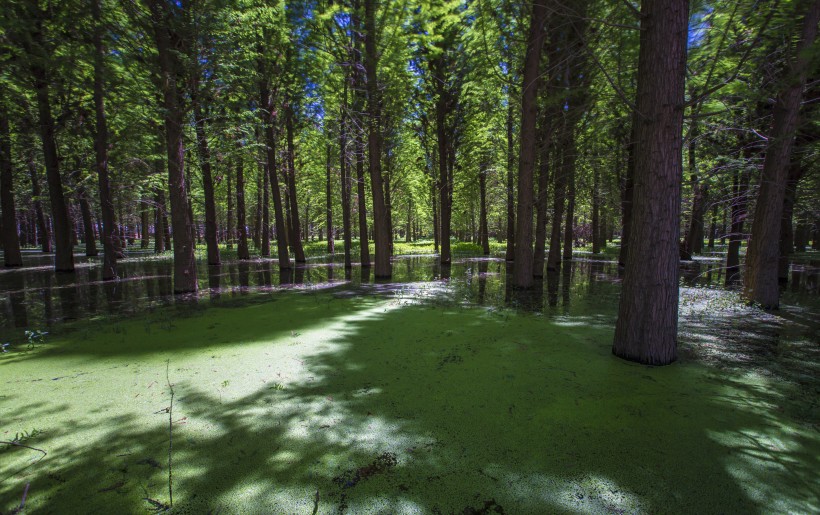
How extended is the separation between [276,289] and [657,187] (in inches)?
358

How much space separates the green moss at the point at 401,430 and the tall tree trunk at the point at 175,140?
4.61 metres

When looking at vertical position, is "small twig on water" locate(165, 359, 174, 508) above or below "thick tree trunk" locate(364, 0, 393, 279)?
below

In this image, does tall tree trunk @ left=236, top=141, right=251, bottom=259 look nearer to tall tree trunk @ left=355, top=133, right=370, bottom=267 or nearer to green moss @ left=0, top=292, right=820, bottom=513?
tall tree trunk @ left=355, top=133, right=370, bottom=267

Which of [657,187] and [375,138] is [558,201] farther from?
[657,187]

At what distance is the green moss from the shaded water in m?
3.06

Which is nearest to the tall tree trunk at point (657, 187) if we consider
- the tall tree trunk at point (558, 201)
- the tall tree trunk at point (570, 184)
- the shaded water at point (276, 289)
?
the shaded water at point (276, 289)

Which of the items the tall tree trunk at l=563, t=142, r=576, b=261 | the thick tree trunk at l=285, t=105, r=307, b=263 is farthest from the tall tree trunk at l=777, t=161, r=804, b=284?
the thick tree trunk at l=285, t=105, r=307, b=263

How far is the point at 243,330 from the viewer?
525 centimetres

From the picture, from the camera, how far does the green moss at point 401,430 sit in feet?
5.98

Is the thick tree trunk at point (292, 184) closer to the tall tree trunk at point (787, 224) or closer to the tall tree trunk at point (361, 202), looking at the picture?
the tall tree trunk at point (361, 202)

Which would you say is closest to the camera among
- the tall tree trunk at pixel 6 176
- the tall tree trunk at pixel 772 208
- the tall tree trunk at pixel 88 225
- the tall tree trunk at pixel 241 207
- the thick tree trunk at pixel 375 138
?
the tall tree trunk at pixel 772 208

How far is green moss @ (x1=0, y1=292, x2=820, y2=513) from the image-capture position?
5.98 ft

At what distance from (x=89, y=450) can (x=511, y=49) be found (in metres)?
10.5

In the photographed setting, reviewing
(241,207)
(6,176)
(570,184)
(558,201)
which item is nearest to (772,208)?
(558,201)
